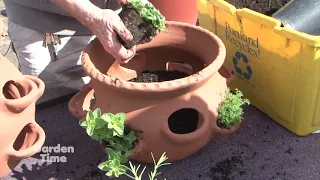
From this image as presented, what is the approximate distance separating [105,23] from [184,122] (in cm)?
46

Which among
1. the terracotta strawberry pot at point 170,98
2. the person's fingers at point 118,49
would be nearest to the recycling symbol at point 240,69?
the terracotta strawberry pot at point 170,98

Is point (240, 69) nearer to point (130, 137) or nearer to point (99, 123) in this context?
point (130, 137)

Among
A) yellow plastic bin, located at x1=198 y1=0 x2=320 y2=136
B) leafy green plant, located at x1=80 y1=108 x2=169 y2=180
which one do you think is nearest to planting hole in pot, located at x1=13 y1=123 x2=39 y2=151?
leafy green plant, located at x1=80 y1=108 x2=169 y2=180

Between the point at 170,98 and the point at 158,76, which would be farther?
the point at 158,76

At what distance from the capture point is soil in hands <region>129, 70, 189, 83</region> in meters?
1.66

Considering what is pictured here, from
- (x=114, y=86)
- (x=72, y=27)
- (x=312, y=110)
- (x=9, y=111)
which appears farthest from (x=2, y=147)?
(x=312, y=110)

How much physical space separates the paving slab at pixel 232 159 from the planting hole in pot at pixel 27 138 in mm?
158

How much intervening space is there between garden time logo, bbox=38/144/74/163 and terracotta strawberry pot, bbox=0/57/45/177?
0.62 ft

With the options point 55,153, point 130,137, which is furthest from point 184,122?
point 55,153

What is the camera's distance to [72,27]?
1.75 m

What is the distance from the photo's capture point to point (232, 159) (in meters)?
1.54

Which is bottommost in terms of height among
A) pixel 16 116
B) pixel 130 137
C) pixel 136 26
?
pixel 130 137

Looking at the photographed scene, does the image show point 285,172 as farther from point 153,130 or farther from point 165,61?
point 165,61

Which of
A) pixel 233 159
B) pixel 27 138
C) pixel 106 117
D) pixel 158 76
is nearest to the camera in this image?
pixel 106 117
